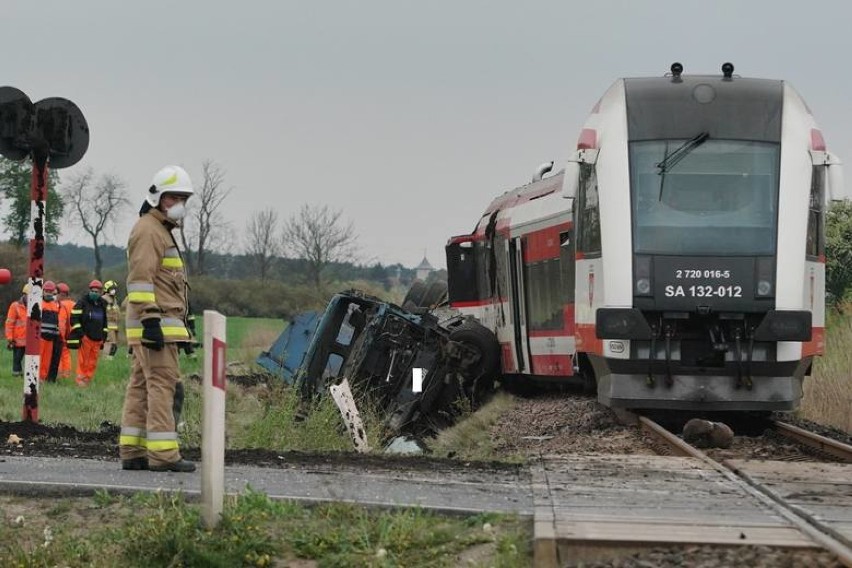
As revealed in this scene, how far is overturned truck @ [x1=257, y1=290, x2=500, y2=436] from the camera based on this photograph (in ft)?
60.7

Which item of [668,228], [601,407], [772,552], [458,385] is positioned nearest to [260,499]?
[772,552]

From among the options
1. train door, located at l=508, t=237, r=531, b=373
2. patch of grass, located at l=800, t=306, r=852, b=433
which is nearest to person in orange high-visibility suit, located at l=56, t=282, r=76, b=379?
train door, located at l=508, t=237, r=531, b=373

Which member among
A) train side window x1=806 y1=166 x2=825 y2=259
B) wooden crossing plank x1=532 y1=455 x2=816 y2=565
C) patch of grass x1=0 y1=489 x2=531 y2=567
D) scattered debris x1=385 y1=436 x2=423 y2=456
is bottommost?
scattered debris x1=385 y1=436 x2=423 y2=456

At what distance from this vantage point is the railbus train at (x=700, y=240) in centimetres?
1344

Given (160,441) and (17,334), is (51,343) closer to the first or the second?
(17,334)

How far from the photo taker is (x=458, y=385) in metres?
20.0

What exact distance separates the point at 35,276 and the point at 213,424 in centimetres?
569

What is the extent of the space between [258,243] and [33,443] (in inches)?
2756

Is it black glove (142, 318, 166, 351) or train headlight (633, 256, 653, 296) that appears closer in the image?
black glove (142, 318, 166, 351)

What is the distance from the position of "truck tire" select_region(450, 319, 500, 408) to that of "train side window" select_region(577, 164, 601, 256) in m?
5.96

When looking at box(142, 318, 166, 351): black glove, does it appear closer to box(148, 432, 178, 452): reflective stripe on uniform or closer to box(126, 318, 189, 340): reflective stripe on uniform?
box(126, 318, 189, 340): reflective stripe on uniform

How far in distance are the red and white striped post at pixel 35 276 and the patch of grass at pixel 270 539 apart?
5.29 metres

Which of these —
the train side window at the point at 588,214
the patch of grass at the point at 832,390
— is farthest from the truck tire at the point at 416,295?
the train side window at the point at 588,214

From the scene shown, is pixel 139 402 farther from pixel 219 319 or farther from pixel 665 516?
pixel 665 516
